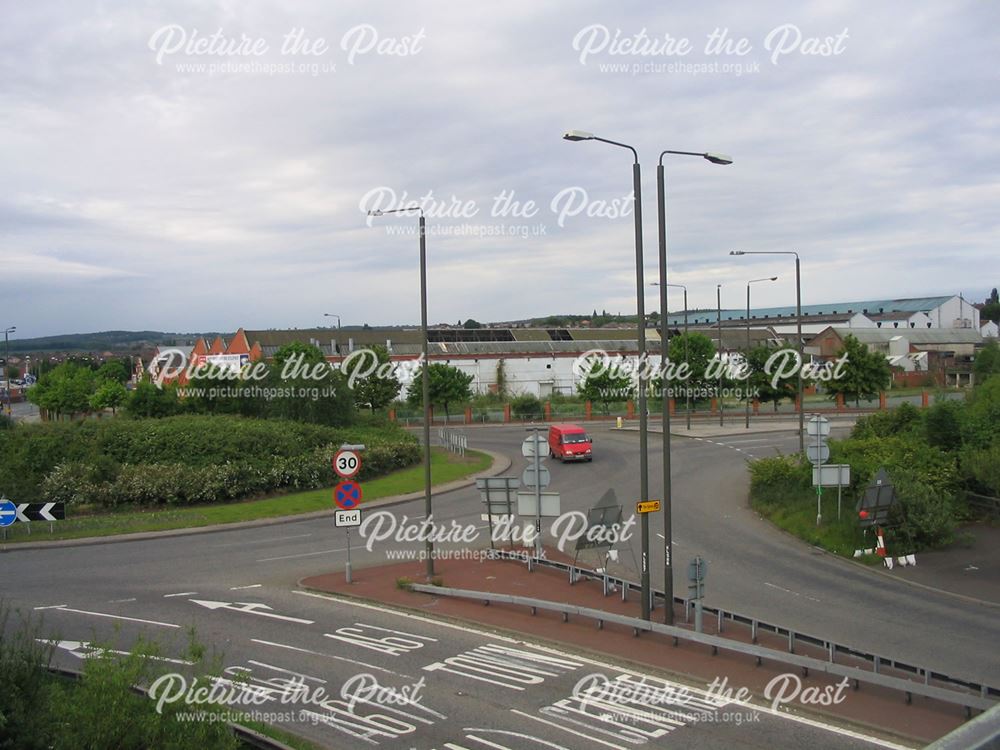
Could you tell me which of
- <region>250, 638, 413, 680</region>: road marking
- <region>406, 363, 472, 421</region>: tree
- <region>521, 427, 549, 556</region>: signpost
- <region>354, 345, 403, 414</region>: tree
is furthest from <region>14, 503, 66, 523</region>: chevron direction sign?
<region>406, 363, 472, 421</region>: tree

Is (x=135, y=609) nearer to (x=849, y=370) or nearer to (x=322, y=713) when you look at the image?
(x=322, y=713)

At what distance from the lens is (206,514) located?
29.3 m

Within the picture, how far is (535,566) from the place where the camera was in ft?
66.4

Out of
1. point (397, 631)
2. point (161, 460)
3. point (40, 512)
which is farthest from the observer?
point (161, 460)

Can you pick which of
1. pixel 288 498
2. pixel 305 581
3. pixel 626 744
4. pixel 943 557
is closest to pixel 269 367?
pixel 288 498

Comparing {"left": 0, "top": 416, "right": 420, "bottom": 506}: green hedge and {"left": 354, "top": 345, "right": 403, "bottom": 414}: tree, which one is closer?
{"left": 0, "top": 416, "right": 420, "bottom": 506}: green hedge

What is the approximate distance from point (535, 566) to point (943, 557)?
1036cm

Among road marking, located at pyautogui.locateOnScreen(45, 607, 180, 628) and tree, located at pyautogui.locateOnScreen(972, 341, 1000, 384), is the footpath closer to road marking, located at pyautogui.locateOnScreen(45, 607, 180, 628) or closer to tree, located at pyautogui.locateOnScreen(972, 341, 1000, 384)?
road marking, located at pyautogui.locateOnScreen(45, 607, 180, 628)

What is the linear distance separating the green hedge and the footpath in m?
12.9

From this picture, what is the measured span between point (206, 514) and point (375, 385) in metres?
30.7

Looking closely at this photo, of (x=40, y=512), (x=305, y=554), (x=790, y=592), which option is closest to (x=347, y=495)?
(x=305, y=554)

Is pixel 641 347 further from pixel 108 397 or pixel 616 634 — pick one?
pixel 108 397

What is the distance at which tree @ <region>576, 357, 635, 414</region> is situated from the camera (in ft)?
208

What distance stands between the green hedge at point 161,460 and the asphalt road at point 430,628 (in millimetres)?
5623
